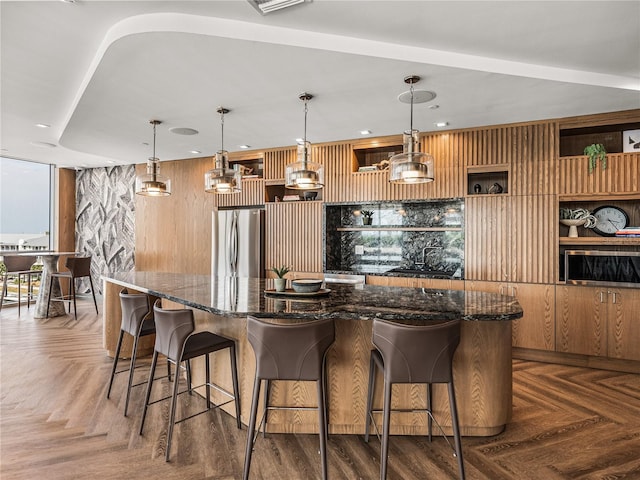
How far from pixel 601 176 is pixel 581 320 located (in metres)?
1.55

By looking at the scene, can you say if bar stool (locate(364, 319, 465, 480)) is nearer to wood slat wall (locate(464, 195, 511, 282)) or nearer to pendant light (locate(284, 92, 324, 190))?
pendant light (locate(284, 92, 324, 190))

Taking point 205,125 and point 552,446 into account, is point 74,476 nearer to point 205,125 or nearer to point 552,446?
point 552,446

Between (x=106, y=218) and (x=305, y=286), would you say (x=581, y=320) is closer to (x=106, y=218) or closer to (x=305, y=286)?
(x=305, y=286)

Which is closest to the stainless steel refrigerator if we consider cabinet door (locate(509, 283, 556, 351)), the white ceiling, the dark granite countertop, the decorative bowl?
the white ceiling

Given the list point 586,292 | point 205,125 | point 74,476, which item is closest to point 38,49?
point 205,125

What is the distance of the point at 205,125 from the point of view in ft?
14.6

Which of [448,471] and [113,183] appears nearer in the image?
[448,471]

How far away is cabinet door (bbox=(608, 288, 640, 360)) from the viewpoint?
3.76m

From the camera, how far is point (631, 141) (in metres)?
3.99

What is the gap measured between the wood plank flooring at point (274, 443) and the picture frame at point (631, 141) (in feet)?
7.90

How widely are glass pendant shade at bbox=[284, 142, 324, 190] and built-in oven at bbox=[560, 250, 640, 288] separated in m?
2.89

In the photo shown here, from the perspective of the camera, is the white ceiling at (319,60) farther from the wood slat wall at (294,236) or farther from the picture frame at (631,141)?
the wood slat wall at (294,236)

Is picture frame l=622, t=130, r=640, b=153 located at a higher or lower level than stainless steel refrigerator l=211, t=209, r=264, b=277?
higher

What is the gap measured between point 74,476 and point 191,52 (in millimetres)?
2801
